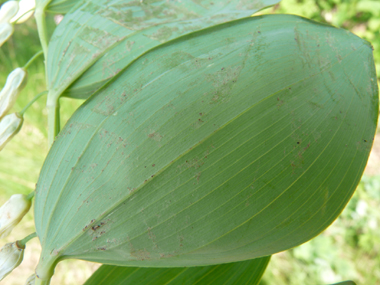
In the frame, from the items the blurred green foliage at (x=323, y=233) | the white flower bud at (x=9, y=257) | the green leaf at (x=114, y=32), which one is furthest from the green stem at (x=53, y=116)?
the blurred green foliage at (x=323, y=233)

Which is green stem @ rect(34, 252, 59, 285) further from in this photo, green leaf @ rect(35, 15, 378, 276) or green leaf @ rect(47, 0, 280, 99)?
green leaf @ rect(47, 0, 280, 99)

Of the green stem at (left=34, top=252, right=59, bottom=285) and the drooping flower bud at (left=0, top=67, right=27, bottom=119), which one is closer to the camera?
the green stem at (left=34, top=252, right=59, bottom=285)

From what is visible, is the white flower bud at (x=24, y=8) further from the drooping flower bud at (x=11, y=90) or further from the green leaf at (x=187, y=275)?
the green leaf at (x=187, y=275)

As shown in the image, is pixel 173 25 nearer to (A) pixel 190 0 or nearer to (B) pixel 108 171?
(A) pixel 190 0

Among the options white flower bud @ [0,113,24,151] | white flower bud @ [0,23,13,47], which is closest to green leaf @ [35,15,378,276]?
white flower bud @ [0,113,24,151]

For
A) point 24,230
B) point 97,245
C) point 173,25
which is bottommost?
point 24,230

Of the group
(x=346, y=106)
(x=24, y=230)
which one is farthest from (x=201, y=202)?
(x=24, y=230)
